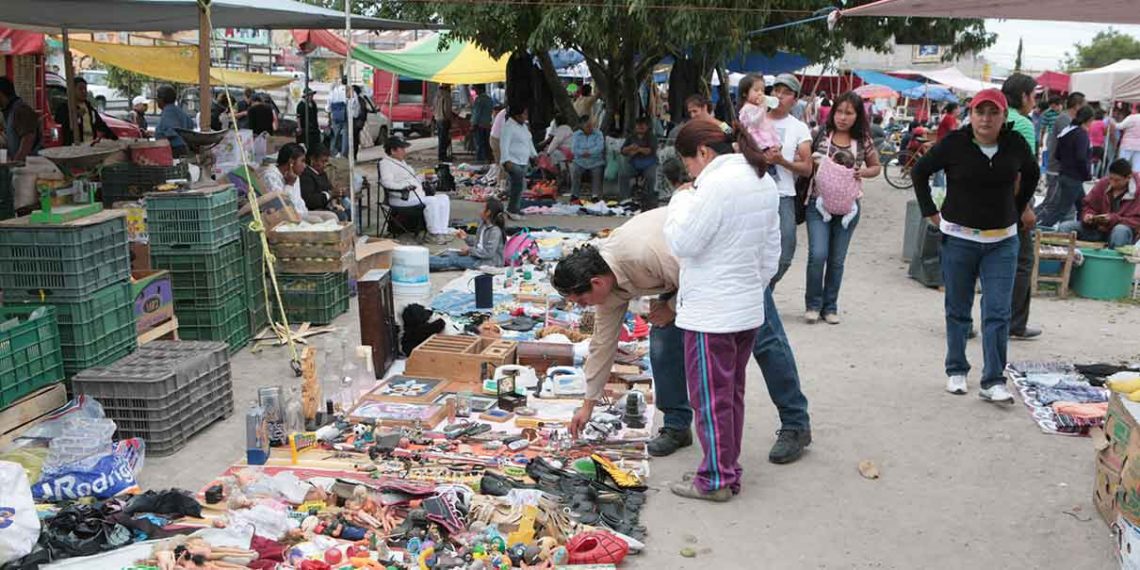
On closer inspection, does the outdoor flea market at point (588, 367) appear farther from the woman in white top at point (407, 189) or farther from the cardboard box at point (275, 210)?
the woman in white top at point (407, 189)

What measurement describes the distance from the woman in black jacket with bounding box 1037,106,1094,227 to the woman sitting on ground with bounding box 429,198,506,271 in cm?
759

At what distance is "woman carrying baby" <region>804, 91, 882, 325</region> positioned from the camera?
768cm

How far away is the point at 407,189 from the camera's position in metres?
11.7

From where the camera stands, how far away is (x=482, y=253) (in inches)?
412

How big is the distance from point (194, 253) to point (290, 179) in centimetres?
285

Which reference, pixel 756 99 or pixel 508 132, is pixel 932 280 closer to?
pixel 756 99

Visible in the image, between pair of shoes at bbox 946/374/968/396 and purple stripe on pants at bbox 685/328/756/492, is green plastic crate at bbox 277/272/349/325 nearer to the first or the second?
purple stripe on pants at bbox 685/328/756/492

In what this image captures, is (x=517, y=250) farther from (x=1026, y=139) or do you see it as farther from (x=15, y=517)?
(x=15, y=517)

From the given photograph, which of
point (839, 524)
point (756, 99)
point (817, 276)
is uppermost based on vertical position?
point (756, 99)

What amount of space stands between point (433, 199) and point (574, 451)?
279 inches

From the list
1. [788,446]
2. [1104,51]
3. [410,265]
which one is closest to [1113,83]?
[410,265]

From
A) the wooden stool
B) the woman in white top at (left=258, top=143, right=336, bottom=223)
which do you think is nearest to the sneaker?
the woman in white top at (left=258, top=143, right=336, bottom=223)

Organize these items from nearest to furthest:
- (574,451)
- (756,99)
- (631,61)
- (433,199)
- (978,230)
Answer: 1. (574,451)
2. (978,230)
3. (756,99)
4. (433,199)
5. (631,61)

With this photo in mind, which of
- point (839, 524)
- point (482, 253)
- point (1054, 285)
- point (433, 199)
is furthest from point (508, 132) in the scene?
point (839, 524)
